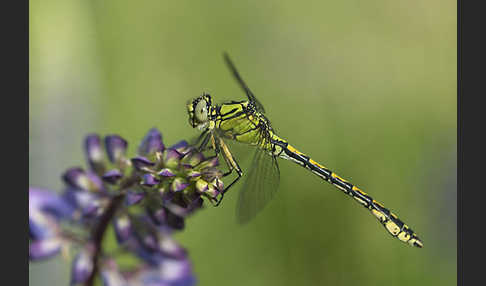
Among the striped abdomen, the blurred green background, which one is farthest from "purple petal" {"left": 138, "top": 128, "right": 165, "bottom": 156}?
the blurred green background

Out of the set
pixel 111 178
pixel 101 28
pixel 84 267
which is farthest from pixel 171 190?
pixel 101 28

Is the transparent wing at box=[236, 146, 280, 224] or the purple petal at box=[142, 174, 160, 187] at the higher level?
the transparent wing at box=[236, 146, 280, 224]

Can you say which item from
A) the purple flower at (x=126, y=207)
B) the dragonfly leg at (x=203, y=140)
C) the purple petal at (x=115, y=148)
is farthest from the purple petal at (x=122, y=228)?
the dragonfly leg at (x=203, y=140)

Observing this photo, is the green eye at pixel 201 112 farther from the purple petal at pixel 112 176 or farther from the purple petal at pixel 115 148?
the purple petal at pixel 112 176

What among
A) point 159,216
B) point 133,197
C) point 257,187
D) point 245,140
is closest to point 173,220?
point 159,216

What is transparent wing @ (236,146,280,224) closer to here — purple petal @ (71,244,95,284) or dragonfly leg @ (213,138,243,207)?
dragonfly leg @ (213,138,243,207)

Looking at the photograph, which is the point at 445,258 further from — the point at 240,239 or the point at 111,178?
the point at 111,178

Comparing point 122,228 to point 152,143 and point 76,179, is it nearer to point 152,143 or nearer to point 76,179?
point 76,179

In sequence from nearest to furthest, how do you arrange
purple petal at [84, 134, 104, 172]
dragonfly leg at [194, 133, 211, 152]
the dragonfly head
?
purple petal at [84, 134, 104, 172]
dragonfly leg at [194, 133, 211, 152]
the dragonfly head
